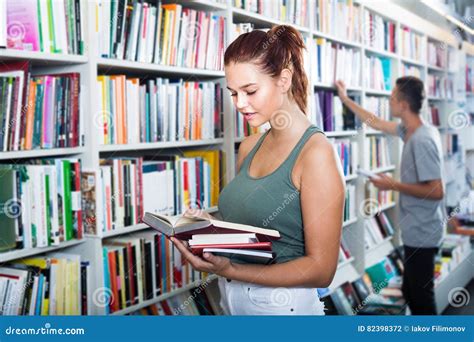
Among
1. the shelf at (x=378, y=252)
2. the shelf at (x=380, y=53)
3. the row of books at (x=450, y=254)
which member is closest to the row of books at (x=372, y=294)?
the shelf at (x=378, y=252)

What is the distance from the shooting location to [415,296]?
262cm

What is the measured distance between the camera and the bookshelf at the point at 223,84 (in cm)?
182

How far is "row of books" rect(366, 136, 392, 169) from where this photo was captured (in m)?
3.63

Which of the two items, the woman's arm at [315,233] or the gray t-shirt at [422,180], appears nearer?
the woman's arm at [315,233]

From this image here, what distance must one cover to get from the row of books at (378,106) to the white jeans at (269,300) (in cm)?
230

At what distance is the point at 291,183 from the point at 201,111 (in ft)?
3.39

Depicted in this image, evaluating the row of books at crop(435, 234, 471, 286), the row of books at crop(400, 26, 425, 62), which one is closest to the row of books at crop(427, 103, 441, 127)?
the row of books at crop(400, 26, 425, 62)

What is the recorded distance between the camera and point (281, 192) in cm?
135

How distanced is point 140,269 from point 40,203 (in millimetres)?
506

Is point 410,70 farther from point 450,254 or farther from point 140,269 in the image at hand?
point 140,269

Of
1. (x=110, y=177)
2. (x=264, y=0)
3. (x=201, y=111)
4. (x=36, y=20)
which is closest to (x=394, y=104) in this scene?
(x=264, y=0)

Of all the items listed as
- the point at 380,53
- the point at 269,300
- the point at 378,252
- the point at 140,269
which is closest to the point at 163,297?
the point at 140,269

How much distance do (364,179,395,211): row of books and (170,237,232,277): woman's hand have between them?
239cm

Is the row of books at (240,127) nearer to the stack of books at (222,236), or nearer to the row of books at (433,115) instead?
the stack of books at (222,236)
